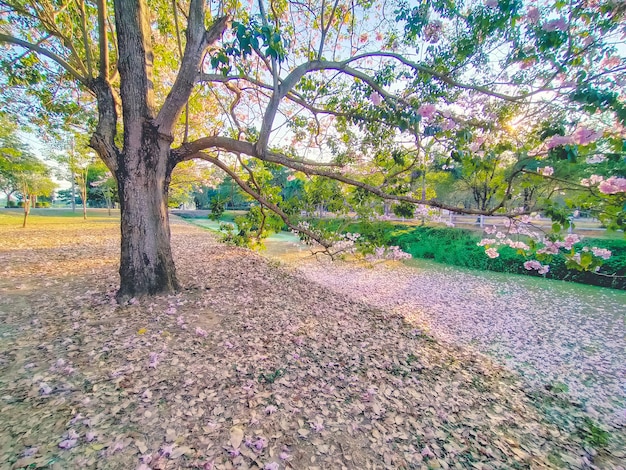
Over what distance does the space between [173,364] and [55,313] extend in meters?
2.65

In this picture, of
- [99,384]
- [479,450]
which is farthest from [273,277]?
[479,450]

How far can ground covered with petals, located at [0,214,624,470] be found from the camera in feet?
7.20

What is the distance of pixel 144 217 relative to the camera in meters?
4.52

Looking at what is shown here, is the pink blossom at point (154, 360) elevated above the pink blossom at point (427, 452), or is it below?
above

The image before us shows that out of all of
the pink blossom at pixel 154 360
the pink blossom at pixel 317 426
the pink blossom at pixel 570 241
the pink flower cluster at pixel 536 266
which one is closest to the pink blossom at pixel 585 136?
the pink blossom at pixel 570 241

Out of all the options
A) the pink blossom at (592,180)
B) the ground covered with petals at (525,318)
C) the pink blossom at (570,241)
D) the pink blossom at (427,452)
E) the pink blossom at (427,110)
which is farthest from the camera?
the ground covered with petals at (525,318)

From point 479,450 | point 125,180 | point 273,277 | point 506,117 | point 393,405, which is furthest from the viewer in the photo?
point 273,277

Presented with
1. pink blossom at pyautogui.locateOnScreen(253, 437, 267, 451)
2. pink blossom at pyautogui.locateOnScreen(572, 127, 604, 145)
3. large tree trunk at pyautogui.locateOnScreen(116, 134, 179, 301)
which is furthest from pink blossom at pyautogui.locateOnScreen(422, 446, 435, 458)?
large tree trunk at pyautogui.locateOnScreen(116, 134, 179, 301)

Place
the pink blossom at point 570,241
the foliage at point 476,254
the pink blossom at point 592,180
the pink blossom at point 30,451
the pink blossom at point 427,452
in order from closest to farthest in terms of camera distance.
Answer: the pink blossom at point 30,451, the pink blossom at point 427,452, the pink blossom at point 592,180, the pink blossom at point 570,241, the foliage at point 476,254

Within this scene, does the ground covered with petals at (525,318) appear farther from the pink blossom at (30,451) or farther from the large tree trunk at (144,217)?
the pink blossom at (30,451)

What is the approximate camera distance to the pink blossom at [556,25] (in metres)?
3.08

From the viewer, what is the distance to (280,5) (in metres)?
5.08

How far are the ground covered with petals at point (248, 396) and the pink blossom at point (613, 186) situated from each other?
8.42 ft

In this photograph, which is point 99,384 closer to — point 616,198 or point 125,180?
point 125,180
